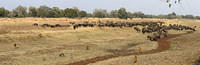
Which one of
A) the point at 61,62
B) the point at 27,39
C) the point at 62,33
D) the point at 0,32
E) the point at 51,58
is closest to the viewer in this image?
the point at 61,62

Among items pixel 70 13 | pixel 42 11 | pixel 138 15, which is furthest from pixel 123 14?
pixel 42 11

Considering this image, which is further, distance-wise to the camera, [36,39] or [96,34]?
[96,34]

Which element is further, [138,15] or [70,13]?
[138,15]

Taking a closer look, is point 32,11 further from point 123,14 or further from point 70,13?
point 123,14

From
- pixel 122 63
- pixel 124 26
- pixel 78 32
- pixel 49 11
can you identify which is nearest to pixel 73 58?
pixel 122 63

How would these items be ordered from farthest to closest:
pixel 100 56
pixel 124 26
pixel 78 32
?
1. pixel 124 26
2. pixel 78 32
3. pixel 100 56

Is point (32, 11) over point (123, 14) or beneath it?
over


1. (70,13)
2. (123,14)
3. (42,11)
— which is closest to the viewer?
(42,11)

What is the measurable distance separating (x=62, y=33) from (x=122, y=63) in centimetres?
2646

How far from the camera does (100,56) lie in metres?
24.3

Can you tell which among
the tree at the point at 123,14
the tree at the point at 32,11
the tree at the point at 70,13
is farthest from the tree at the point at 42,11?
the tree at the point at 123,14

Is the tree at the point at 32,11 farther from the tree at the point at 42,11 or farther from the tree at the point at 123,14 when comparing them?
the tree at the point at 123,14

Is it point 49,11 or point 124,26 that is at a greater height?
point 49,11

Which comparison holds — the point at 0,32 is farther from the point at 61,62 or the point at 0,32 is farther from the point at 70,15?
the point at 70,15
